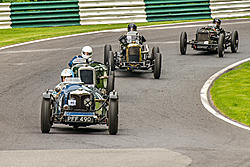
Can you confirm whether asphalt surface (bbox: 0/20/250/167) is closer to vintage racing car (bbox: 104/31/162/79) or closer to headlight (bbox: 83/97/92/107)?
vintage racing car (bbox: 104/31/162/79)

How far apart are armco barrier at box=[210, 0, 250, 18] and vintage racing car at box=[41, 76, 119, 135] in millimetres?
20103

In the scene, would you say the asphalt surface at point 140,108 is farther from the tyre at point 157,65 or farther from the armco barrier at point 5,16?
the armco barrier at point 5,16

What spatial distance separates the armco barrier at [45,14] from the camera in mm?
28219

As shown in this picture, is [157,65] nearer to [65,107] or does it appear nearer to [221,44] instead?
[221,44]

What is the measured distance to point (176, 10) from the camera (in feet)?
99.0

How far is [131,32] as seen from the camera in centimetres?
1916

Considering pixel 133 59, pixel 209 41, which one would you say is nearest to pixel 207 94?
pixel 133 59

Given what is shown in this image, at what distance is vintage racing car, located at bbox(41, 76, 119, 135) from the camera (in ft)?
35.8

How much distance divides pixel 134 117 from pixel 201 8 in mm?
18349

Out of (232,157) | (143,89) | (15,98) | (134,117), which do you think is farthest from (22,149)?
(143,89)

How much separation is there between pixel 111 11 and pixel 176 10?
3.33m

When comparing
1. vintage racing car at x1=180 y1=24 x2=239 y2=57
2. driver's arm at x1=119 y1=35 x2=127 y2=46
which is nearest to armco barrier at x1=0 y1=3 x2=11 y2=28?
vintage racing car at x1=180 y1=24 x2=239 y2=57

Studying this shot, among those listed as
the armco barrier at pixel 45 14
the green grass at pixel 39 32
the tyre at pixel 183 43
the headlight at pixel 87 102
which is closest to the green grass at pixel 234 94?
the tyre at pixel 183 43

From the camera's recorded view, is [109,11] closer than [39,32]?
No
